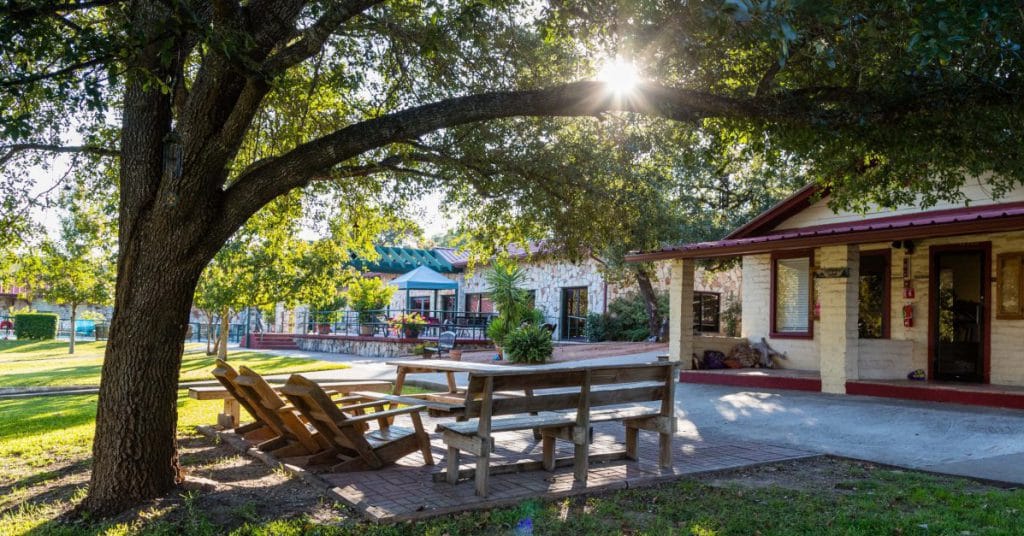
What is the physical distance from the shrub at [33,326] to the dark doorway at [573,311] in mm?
25968

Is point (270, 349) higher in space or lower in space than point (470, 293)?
lower

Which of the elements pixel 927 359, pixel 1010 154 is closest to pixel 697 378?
pixel 927 359

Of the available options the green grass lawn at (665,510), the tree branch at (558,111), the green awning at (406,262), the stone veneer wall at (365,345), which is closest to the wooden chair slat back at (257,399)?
the green grass lawn at (665,510)

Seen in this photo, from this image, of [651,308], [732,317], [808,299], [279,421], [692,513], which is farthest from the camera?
[732,317]

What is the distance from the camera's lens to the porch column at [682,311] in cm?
1345

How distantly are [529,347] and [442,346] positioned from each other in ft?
15.7

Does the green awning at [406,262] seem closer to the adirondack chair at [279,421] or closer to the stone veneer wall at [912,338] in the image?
the stone veneer wall at [912,338]

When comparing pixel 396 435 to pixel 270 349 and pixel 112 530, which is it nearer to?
pixel 112 530

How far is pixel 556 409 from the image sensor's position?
556cm

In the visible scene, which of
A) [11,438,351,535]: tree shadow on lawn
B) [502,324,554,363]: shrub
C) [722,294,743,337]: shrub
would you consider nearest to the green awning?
[722,294,743,337]: shrub

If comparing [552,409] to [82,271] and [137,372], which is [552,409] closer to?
[137,372]

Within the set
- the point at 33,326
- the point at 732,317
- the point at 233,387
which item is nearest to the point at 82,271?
the point at 233,387

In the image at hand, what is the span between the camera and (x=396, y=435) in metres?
6.25

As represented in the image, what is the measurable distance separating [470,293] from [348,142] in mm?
26666
